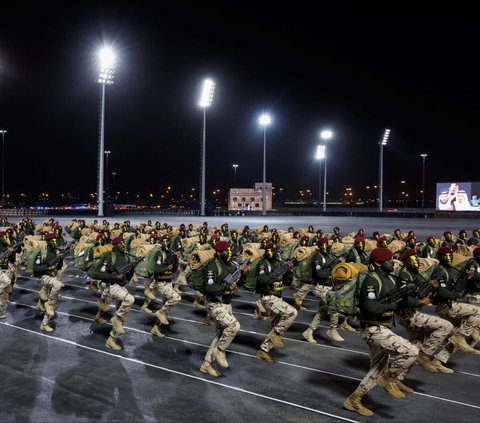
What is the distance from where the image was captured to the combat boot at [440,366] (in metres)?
8.62

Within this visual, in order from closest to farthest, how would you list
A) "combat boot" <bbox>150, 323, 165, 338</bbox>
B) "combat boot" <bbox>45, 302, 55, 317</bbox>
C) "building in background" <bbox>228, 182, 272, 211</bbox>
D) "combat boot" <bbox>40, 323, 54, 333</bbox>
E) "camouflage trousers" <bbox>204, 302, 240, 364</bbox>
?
"camouflage trousers" <bbox>204, 302, 240, 364</bbox>
"combat boot" <bbox>150, 323, 165, 338</bbox>
"combat boot" <bbox>40, 323, 54, 333</bbox>
"combat boot" <bbox>45, 302, 55, 317</bbox>
"building in background" <bbox>228, 182, 272, 211</bbox>

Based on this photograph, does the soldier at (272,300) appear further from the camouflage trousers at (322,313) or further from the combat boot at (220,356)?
the camouflage trousers at (322,313)

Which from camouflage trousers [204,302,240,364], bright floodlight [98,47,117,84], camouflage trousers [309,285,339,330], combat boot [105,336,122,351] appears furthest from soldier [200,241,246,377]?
bright floodlight [98,47,117,84]

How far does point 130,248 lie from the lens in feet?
55.8

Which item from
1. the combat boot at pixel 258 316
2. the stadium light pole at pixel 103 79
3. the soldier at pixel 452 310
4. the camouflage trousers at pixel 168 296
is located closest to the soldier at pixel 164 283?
the camouflage trousers at pixel 168 296

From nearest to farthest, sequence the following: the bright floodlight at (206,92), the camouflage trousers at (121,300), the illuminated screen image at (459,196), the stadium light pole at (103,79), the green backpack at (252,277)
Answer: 1. the green backpack at (252,277)
2. the camouflage trousers at (121,300)
3. the stadium light pole at (103,79)
4. the bright floodlight at (206,92)
5. the illuminated screen image at (459,196)

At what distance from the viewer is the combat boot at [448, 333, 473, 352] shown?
9.46 m

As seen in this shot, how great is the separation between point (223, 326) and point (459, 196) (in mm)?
57904

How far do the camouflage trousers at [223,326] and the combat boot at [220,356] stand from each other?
54 mm

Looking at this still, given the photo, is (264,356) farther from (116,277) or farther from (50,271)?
(50,271)

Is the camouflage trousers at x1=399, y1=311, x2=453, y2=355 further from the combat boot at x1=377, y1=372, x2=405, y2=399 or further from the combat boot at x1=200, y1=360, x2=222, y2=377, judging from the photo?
the combat boot at x1=200, y1=360, x2=222, y2=377

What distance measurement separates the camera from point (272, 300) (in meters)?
9.39

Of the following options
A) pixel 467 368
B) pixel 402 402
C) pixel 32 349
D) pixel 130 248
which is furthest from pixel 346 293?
pixel 130 248

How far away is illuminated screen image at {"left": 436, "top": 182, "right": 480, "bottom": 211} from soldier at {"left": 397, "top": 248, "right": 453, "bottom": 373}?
5471 centimetres
